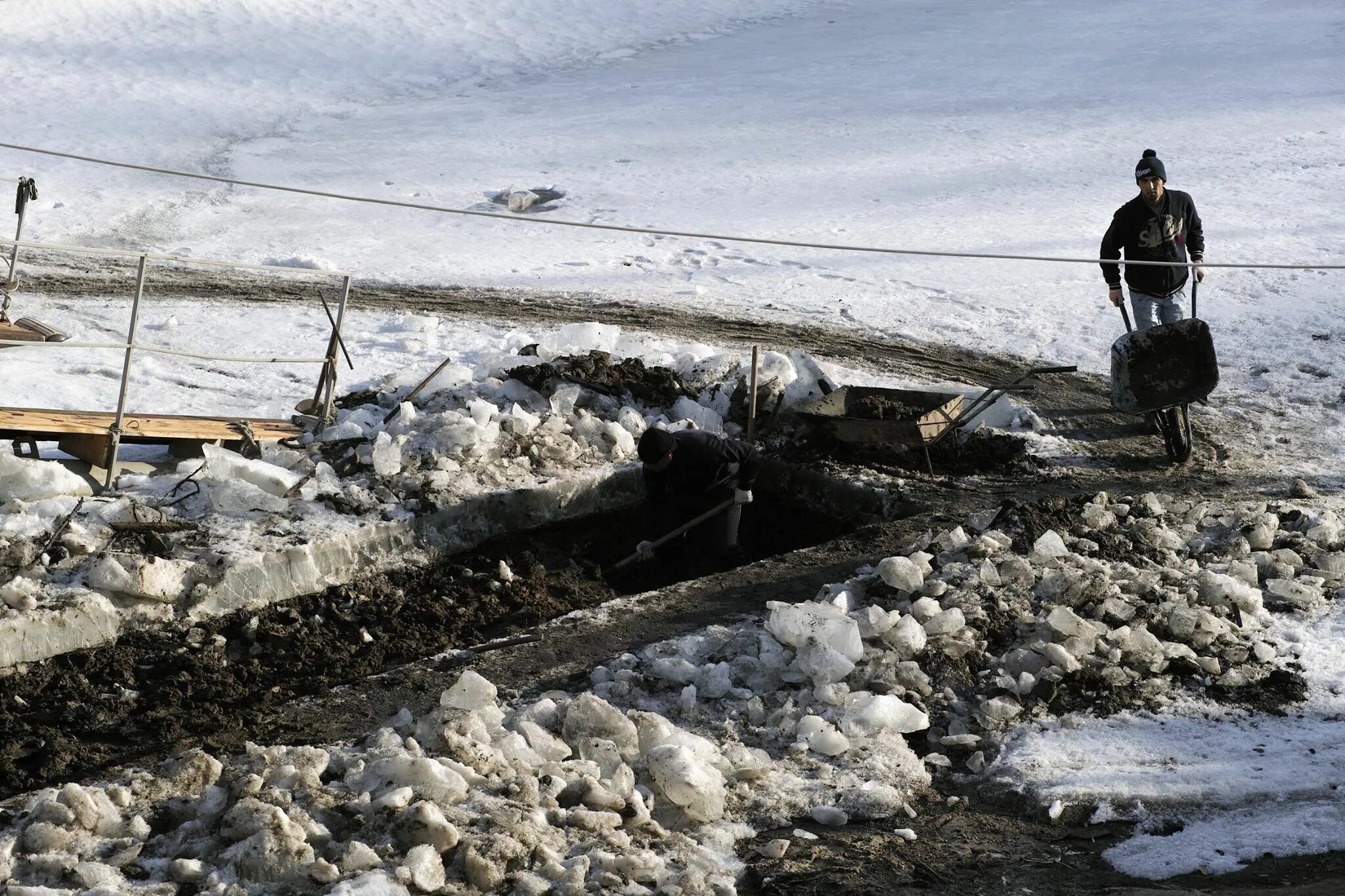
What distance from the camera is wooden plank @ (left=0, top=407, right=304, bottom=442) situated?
291 inches

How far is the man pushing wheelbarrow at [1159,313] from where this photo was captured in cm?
774

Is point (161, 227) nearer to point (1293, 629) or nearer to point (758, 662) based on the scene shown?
point (758, 662)

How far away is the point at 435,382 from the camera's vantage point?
8.48 m

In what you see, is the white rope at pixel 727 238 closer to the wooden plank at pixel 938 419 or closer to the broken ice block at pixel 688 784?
the wooden plank at pixel 938 419

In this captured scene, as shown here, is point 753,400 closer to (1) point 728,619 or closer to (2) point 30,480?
(1) point 728,619

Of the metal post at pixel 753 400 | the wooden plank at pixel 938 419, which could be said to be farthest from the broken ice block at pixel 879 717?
the metal post at pixel 753 400


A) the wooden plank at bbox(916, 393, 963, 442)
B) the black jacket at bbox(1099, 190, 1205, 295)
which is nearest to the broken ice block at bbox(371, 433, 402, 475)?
the wooden plank at bbox(916, 393, 963, 442)

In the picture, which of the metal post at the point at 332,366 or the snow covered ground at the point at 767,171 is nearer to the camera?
the metal post at the point at 332,366

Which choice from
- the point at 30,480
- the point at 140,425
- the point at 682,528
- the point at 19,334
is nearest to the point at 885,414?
the point at 682,528

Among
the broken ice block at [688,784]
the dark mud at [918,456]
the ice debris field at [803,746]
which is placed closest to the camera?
the ice debris field at [803,746]

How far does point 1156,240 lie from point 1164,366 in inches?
31.5

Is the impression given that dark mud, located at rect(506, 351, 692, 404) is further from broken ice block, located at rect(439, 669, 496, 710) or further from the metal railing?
broken ice block, located at rect(439, 669, 496, 710)

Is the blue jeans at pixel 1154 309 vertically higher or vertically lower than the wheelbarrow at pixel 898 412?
higher

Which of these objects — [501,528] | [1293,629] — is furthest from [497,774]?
[1293,629]
